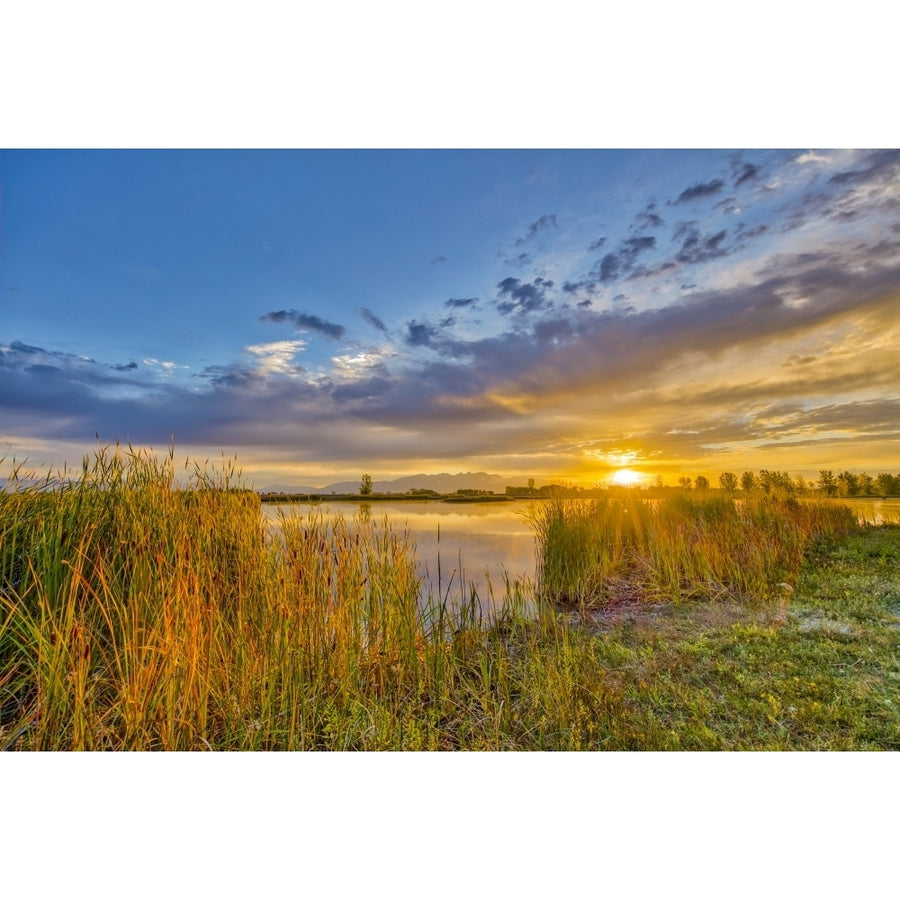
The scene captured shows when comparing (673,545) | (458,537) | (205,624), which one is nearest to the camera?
(205,624)

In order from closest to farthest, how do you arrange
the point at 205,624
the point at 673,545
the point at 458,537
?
the point at 205,624, the point at 458,537, the point at 673,545

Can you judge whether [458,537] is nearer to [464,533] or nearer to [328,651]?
[464,533]

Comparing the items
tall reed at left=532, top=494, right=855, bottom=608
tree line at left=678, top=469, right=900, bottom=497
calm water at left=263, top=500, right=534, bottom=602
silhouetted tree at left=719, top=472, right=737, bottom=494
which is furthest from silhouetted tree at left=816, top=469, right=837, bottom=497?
calm water at left=263, top=500, right=534, bottom=602

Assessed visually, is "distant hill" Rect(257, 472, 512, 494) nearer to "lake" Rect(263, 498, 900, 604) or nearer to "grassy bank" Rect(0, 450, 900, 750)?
"lake" Rect(263, 498, 900, 604)

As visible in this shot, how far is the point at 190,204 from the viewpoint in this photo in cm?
257

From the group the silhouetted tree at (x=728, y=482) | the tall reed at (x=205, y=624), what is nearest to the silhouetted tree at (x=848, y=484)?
the silhouetted tree at (x=728, y=482)

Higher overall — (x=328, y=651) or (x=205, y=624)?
(x=205, y=624)

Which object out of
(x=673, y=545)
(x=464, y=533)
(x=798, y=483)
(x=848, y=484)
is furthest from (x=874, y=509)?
(x=464, y=533)

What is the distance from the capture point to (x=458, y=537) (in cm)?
275

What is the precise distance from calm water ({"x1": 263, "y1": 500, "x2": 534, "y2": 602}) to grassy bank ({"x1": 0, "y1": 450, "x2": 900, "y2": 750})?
9cm

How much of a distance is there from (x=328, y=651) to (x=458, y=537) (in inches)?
34.9
